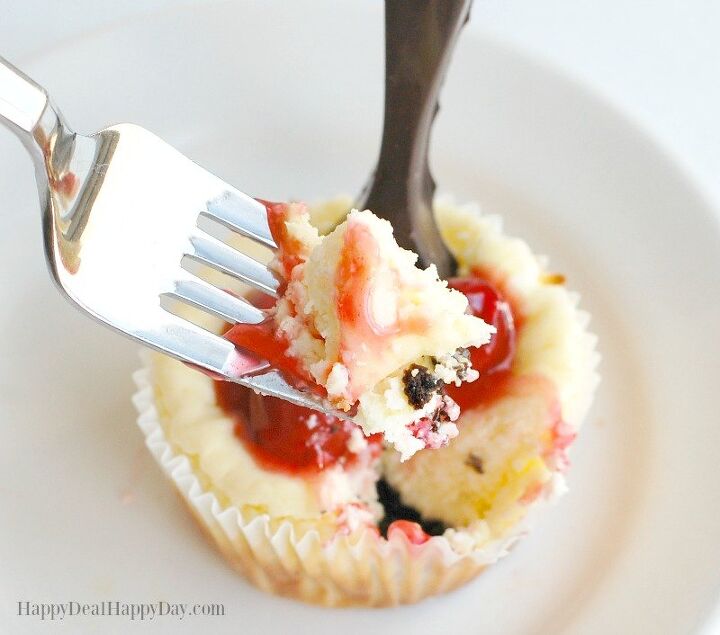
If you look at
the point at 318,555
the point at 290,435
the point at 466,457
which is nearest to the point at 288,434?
the point at 290,435

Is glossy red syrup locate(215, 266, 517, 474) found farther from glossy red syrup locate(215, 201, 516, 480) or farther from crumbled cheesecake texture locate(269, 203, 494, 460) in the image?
crumbled cheesecake texture locate(269, 203, 494, 460)

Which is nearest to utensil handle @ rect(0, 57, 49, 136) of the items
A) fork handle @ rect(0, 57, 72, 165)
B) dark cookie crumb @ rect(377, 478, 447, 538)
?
fork handle @ rect(0, 57, 72, 165)

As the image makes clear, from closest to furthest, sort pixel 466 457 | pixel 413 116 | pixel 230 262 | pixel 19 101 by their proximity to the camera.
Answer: pixel 19 101, pixel 230 262, pixel 413 116, pixel 466 457

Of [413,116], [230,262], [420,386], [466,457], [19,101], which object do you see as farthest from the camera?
[466,457]

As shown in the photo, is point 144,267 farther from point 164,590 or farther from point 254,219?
point 164,590

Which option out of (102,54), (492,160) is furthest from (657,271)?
(102,54)

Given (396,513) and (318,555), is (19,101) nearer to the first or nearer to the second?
(318,555)
